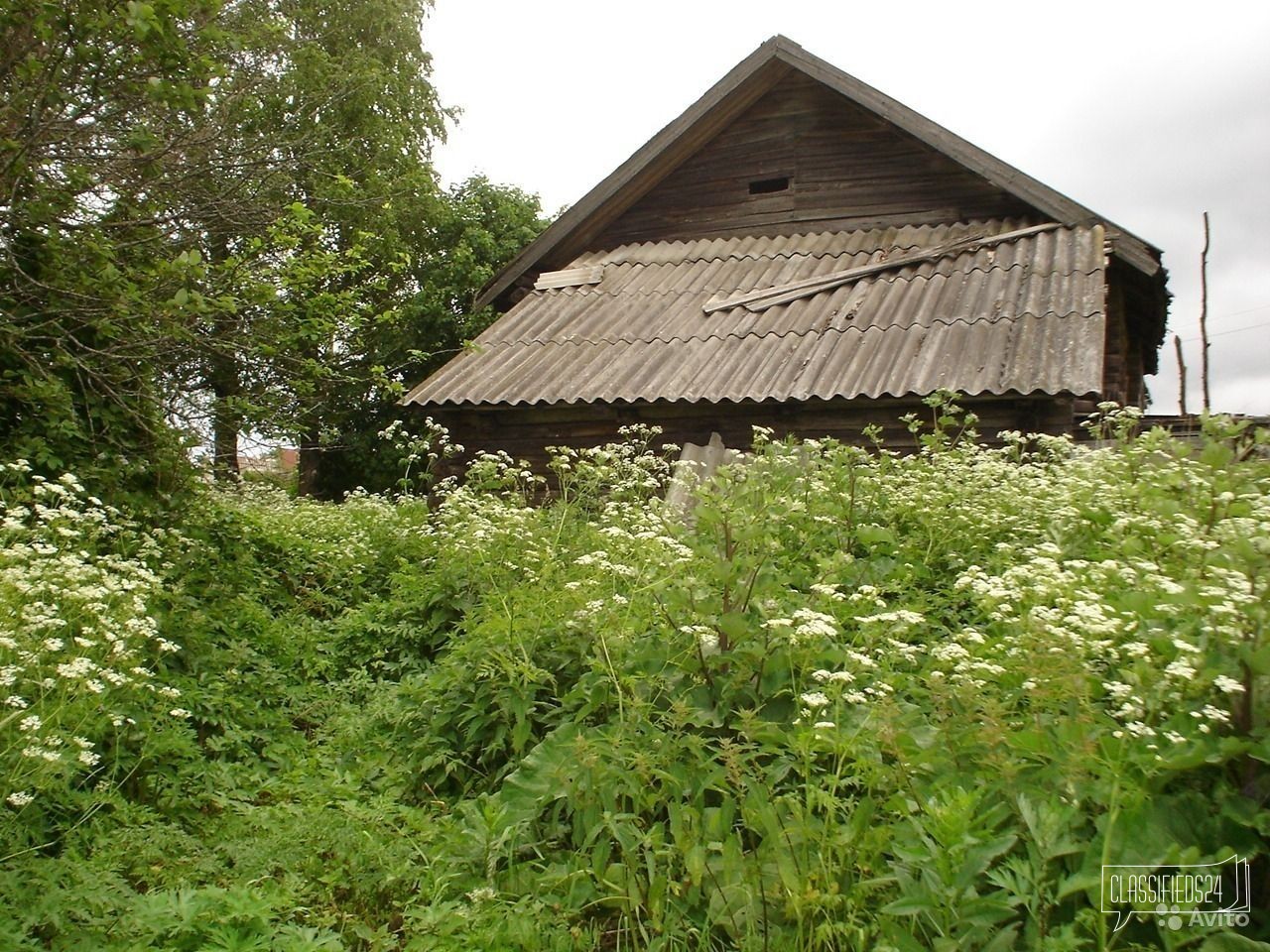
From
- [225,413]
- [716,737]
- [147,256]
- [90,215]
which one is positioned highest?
[90,215]

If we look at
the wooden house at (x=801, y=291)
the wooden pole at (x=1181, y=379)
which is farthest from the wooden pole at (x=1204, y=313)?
the wooden house at (x=801, y=291)

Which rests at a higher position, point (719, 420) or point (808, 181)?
point (808, 181)

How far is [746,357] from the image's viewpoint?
8844 mm

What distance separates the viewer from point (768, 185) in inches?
478

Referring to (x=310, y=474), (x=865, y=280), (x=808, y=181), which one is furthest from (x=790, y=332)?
(x=310, y=474)

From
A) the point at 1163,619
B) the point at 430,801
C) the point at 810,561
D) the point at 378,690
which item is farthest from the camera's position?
the point at 378,690

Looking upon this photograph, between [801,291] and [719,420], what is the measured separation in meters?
2.22

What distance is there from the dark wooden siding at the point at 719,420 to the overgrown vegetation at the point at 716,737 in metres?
2.98

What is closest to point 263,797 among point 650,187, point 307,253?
point 307,253

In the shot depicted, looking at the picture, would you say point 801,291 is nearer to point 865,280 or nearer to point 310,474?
point 865,280

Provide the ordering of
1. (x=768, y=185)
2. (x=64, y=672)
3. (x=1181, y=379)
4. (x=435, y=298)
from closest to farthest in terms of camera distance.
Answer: (x=64, y=672) → (x=768, y=185) → (x=435, y=298) → (x=1181, y=379)

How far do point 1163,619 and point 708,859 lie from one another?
59.0 inches

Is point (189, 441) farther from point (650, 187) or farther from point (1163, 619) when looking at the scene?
point (650, 187)

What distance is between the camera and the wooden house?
26.5ft
